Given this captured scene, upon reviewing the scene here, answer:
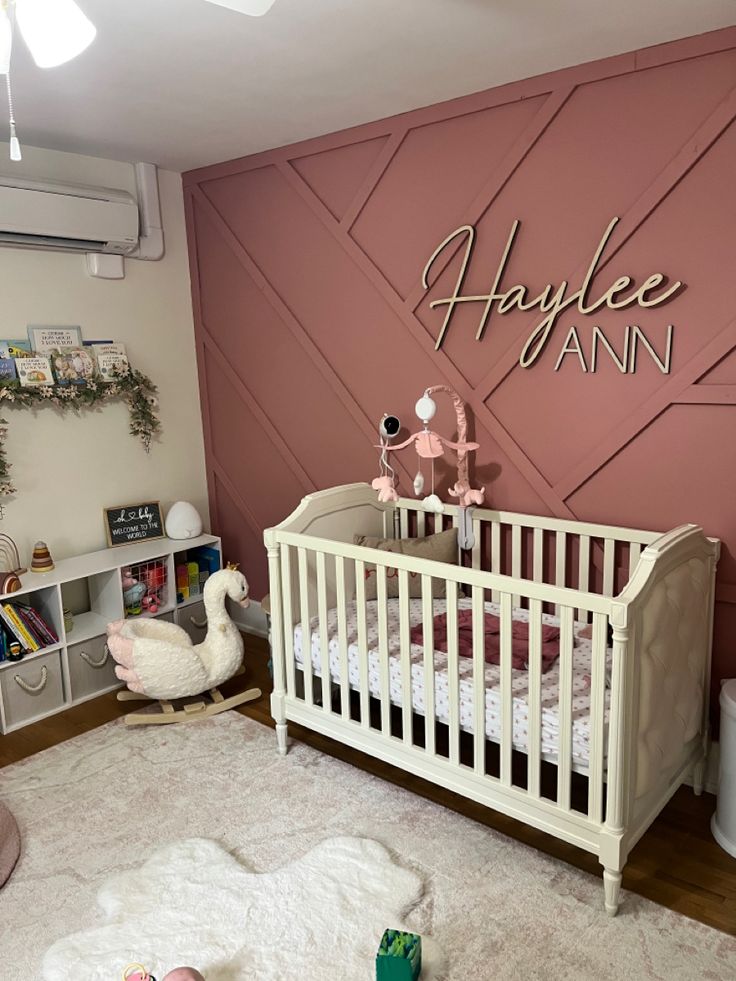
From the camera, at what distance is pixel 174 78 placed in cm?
252

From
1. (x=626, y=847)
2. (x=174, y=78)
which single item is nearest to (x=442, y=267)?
(x=174, y=78)

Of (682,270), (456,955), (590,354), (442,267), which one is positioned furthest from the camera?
(442,267)

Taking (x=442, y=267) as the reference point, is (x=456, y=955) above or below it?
below

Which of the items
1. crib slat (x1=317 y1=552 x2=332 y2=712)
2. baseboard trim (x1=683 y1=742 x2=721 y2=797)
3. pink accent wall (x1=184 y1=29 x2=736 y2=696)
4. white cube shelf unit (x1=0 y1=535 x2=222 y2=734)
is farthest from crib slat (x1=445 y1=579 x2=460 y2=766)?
white cube shelf unit (x1=0 y1=535 x2=222 y2=734)

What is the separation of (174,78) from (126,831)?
2398mm

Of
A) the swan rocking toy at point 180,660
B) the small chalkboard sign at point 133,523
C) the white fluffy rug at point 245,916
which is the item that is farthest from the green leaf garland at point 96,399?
the white fluffy rug at point 245,916

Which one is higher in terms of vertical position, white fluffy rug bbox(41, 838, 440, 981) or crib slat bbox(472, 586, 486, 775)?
crib slat bbox(472, 586, 486, 775)

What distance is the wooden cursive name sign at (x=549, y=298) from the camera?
2.52m

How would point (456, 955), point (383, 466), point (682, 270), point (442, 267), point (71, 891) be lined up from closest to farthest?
point (456, 955) < point (71, 891) < point (682, 270) < point (442, 267) < point (383, 466)

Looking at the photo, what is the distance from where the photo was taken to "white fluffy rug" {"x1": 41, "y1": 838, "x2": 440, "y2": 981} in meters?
1.92

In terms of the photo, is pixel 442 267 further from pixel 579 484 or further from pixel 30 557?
pixel 30 557

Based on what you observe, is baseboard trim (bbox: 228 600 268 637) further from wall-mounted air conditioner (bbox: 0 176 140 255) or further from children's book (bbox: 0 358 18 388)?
wall-mounted air conditioner (bbox: 0 176 140 255)

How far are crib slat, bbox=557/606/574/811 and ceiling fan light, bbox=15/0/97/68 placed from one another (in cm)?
169

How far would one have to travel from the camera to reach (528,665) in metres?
2.26
